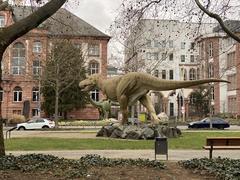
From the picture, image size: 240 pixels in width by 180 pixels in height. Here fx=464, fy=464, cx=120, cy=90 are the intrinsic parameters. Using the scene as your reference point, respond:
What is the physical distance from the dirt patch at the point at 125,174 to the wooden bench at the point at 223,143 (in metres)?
4.11

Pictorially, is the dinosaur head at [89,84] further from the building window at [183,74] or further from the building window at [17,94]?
the building window at [183,74]

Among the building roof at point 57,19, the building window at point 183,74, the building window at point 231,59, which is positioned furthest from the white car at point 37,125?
the building window at point 183,74

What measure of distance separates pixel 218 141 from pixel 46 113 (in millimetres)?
53864

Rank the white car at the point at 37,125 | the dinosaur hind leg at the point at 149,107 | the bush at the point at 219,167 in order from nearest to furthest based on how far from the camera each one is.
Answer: the bush at the point at 219,167 < the dinosaur hind leg at the point at 149,107 < the white car at the point at 37,125

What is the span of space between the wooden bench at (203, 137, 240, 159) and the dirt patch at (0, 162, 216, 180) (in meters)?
4.11

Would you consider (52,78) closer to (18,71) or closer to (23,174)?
(18,71)

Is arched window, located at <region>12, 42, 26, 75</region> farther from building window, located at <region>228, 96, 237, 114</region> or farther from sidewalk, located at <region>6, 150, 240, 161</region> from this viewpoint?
sidewalk, located at <region>6, 150, 240, 161</region>

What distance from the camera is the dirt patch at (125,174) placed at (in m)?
10.5

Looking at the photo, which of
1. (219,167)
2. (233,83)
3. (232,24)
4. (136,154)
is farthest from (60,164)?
(233,83)

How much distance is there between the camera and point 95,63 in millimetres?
78625

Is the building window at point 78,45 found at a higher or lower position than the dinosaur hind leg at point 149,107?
higher

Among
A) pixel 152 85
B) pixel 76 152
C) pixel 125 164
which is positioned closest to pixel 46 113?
pixel 152 85

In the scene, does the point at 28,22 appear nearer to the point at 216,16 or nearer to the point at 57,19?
the point at 57,19

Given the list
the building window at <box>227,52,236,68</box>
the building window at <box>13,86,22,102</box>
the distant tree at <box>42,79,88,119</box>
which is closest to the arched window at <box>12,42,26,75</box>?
the building window at <box>13,86,22,102</box>
